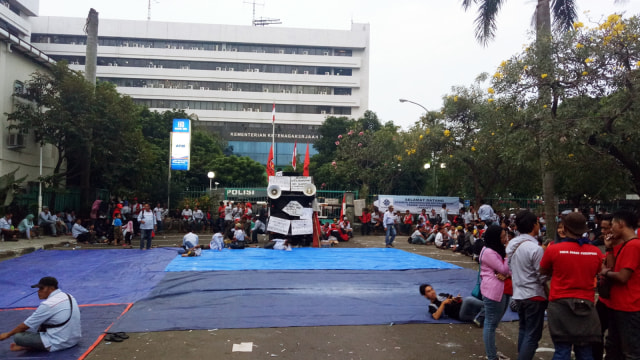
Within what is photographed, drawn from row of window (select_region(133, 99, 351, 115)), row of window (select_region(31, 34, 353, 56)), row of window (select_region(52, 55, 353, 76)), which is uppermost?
row of window (select_region(31, 34, 353, 56))

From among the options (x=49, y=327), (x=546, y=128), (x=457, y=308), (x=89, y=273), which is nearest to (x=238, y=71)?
(x=89, y=273)

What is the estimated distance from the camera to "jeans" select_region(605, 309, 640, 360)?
4262mm

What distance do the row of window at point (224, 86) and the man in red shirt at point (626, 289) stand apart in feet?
195

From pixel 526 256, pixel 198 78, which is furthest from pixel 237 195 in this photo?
pixel 198 78

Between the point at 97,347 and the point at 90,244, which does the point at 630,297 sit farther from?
the point at 90,244

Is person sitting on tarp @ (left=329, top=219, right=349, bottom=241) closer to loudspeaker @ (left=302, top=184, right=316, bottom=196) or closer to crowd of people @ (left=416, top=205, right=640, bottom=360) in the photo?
loudspeaker @ (left=302, top=184, right=316, bottom=196)

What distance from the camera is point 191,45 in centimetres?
6153

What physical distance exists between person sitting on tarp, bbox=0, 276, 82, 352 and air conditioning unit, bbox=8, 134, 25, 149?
738 inches

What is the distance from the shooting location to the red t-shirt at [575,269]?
4195 mm

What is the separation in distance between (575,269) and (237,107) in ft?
197

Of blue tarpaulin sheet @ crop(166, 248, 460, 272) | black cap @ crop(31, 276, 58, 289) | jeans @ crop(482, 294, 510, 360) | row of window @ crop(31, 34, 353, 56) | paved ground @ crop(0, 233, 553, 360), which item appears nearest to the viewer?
jeans @ crop(482, 294, 510, 360)

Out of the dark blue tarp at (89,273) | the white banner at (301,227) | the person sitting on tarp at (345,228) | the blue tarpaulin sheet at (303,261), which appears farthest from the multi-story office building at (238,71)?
the dark blue tarp at (89,273)

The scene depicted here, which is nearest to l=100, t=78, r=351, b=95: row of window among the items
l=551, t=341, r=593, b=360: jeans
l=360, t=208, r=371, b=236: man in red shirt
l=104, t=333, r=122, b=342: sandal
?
l=360, t=208, r=371, b=236: man in red shirt

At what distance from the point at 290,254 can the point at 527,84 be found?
8496mm
